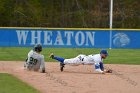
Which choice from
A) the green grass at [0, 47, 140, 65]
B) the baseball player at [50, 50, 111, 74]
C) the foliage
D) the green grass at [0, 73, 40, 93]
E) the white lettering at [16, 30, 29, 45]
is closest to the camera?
the green grass at [0, 73, 40, 93]

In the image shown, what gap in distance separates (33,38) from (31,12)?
61.4 feet

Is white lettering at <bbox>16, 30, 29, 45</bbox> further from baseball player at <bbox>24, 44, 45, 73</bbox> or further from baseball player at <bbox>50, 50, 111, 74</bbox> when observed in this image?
baseball player at <bbox>24, 44, 45, 73</bbox>

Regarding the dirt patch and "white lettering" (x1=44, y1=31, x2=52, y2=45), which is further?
"white lettering" (x1=44, y1=31, x2=52, y2=45)

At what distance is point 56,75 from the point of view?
511 inches

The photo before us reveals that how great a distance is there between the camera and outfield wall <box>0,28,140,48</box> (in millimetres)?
28781

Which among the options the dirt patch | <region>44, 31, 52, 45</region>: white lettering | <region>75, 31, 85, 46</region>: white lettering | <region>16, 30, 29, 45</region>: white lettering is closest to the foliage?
<region>16, 30, 29, 45</region>: white lettering

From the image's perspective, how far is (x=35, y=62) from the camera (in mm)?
13938

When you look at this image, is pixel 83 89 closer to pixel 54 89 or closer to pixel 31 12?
pixel 54 89

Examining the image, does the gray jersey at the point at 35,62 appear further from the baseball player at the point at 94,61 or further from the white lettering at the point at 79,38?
the white lettering at the point at 79,38

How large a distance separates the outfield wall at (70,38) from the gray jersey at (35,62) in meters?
14.6

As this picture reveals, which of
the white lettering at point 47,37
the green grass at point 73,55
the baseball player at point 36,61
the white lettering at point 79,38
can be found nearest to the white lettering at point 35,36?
the white lettering at point 47,37

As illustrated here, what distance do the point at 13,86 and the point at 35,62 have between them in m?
3.28

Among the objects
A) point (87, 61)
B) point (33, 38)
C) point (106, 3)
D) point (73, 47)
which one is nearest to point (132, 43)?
point (73, 47)

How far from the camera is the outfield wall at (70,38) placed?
28.8 metres
